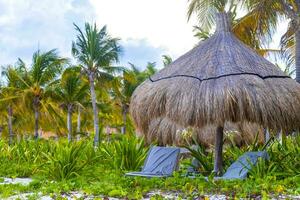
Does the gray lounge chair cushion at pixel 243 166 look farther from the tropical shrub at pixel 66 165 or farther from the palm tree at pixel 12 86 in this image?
the palm tree at pixel 12 86

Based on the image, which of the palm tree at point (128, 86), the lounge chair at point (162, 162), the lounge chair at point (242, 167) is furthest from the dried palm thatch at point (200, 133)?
the palm tree at point (128, 86)

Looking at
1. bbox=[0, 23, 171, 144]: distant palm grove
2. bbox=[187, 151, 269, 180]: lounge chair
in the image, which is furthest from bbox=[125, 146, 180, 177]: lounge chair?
bbox=[0, 23, 171, 144]: distant palm grove

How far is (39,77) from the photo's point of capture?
2478cm

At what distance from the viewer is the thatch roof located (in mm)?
7285

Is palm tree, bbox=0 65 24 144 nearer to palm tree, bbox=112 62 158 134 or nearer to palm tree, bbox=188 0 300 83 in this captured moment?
palm tree, bbox=112 62 158 134

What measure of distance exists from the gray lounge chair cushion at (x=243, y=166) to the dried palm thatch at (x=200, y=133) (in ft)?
12.4

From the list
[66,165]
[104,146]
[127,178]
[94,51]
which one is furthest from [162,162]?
[94,51]

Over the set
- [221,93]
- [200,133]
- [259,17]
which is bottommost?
[200,133]

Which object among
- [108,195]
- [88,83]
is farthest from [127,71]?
[108,195]

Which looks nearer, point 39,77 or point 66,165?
point 66,165

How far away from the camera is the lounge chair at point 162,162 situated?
8.27 meters

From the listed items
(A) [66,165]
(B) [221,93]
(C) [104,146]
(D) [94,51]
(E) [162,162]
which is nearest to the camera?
(B) [221,93]

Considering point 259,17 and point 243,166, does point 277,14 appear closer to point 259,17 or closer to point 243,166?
point 259,17

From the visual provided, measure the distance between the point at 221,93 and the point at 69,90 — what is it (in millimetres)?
20654
